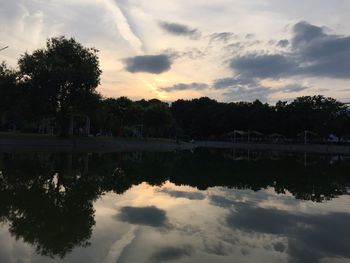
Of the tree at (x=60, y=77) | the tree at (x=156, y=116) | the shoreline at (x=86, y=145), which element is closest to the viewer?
the shoreline at (x=86, y=145)

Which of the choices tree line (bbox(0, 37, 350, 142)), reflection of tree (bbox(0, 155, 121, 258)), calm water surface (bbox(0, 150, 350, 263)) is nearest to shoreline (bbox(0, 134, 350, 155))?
tree line (bbox(0, 37, 350, 142))

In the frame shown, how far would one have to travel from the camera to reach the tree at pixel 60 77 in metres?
48.3

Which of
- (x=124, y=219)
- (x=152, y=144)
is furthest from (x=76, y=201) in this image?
(x=152, y=144)

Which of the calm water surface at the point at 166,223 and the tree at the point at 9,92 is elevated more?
the tree at the point at 9,92

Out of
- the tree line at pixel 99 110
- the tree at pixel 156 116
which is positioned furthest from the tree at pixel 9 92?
the tree at pixel 156 116

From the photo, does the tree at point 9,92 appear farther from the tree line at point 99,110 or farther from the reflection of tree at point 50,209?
the reflection of tree at point 50,209

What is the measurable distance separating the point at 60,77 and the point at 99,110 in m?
10.3

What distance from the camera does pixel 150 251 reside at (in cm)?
725

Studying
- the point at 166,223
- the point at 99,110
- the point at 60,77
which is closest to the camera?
the point at 166,223

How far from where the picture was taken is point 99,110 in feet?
187

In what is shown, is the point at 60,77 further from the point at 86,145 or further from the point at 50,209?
the point at 50,209

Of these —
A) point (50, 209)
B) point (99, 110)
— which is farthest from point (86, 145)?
point (50, 209)

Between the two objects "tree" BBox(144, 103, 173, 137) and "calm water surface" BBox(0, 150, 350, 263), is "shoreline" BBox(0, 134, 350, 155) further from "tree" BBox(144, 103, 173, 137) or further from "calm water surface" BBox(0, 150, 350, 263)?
"calm water surface" BBox(0, 150, 350, 263)

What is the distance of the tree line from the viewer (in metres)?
49.1
